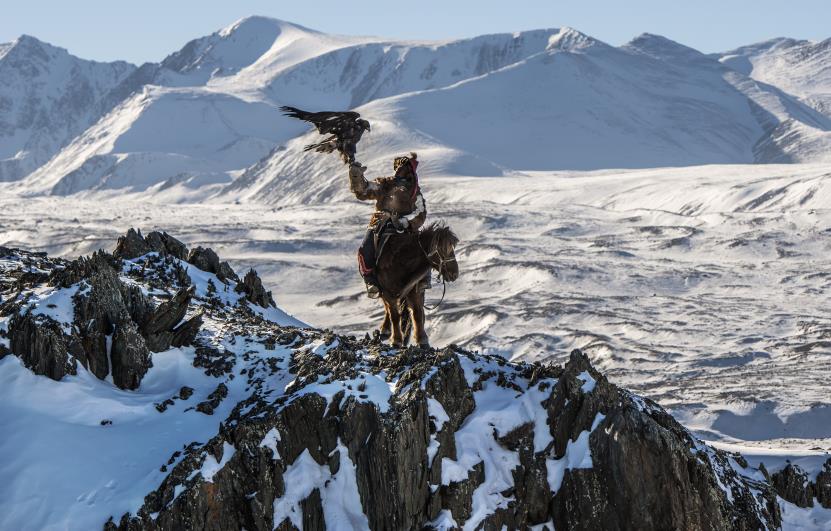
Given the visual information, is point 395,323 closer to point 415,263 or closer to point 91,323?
point 415,263

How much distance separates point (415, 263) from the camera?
1664 centimetres

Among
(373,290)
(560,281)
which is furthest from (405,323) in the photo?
(560,281)

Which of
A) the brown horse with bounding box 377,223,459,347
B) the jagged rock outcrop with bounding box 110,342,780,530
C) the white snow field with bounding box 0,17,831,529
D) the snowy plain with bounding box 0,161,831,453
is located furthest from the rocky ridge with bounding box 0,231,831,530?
the snowy plain with bounding box 0,161,831,453

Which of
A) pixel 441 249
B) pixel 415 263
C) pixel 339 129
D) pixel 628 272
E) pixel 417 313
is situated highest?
A: pixel 339 129

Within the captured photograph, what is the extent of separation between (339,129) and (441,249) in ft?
8.10

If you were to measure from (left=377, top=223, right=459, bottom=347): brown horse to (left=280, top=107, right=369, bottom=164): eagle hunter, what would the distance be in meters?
1.58

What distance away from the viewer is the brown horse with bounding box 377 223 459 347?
649 inches

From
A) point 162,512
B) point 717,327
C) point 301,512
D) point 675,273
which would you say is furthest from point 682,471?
point 675,273

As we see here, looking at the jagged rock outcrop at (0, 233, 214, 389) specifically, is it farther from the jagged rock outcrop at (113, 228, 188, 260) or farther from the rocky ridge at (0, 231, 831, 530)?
the jagged rock outcrop at (113, 228, 188, 260)

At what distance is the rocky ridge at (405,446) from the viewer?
12945 mm

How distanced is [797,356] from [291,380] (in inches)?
2036

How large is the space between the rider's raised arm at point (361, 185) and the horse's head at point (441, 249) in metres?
1.05

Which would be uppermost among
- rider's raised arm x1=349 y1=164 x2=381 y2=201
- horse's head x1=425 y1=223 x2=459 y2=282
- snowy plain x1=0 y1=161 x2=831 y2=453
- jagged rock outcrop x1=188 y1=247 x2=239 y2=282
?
rider's raised arm x1=349 y1=164 x2=381 y2=201

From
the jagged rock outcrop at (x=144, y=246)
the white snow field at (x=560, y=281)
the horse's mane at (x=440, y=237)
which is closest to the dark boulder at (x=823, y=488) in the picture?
the white snow field at (x=560, y=281)
